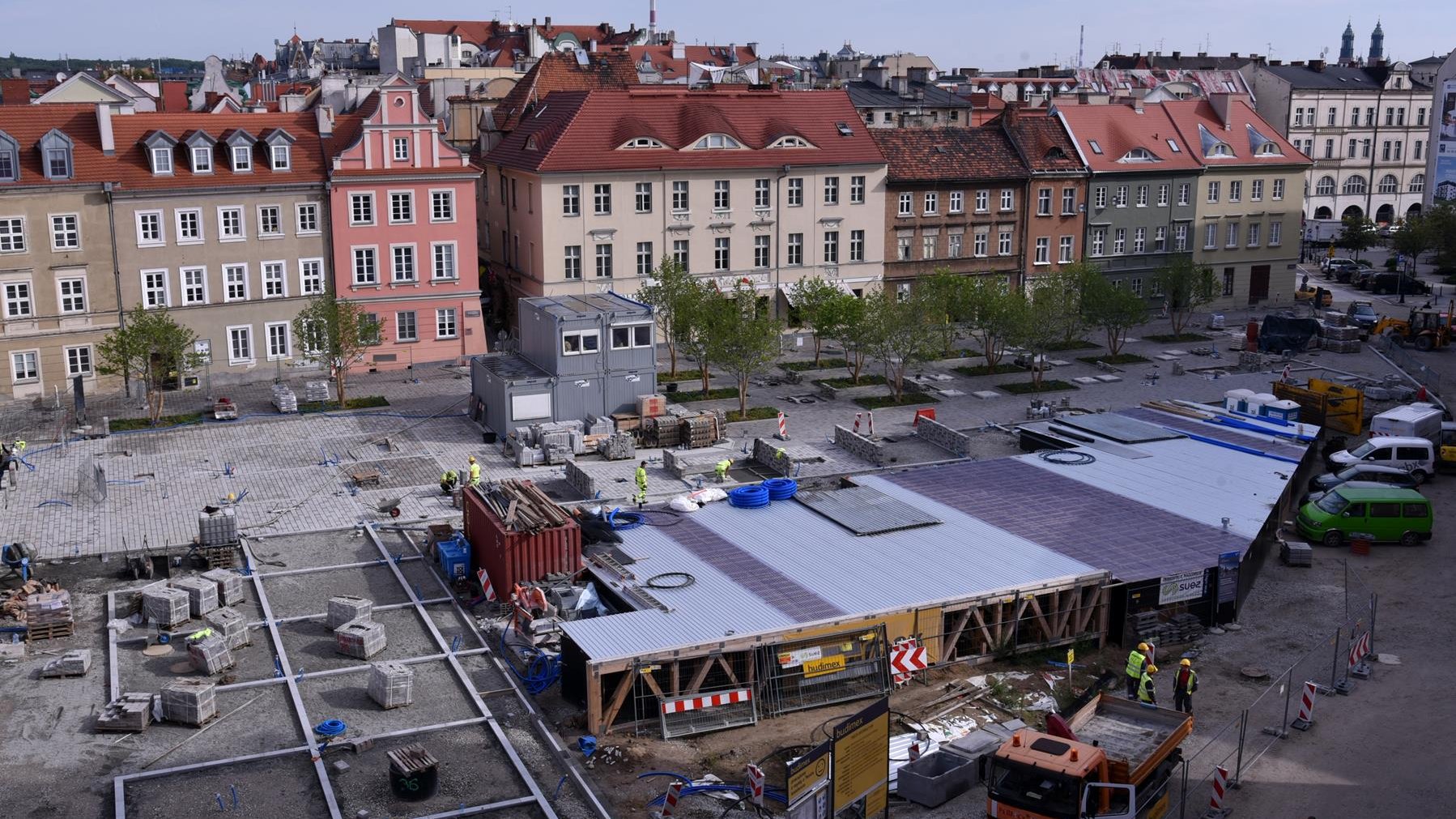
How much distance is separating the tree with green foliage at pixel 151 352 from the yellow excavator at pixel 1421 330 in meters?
55.8

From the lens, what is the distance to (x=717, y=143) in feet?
213

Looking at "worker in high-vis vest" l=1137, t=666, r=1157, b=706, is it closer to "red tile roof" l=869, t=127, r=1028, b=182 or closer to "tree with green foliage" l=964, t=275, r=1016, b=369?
"tree with green foliage" l=964, t=275, r=1016, b=369

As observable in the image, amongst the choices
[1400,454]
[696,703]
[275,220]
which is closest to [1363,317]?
[1400,454]

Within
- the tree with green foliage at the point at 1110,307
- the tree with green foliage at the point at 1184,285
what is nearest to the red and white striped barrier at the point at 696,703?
the tree with green foliage at the point at 1110,307

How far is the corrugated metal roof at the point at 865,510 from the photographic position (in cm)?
3497

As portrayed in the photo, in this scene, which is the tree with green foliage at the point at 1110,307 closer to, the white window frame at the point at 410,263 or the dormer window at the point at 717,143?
the dormer window at the point at 717,143

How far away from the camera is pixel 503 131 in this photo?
70.7 m

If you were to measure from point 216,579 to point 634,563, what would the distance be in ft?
33.3

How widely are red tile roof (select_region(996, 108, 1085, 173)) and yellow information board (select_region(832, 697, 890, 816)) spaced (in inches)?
2071

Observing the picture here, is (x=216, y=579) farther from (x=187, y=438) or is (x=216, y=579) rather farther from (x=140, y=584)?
(x=187, y=438)

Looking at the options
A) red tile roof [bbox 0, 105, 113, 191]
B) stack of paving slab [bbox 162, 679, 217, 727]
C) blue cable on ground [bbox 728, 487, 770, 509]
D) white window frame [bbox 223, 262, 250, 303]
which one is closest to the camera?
stack of paving slab [bbox 162, 679, 217, 727]

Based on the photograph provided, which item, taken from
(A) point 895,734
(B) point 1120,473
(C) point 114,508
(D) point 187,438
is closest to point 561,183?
(D) point 187,438


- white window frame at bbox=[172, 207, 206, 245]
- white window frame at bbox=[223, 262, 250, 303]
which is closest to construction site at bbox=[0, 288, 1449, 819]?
white window frame at bbox=[223, 262, 250, 303]

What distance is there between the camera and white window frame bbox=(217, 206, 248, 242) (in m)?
56.5
